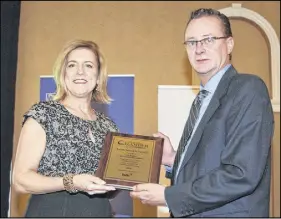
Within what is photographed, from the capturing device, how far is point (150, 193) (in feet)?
5.93

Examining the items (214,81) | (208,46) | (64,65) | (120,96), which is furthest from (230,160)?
(120,96)

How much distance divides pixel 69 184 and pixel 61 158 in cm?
19

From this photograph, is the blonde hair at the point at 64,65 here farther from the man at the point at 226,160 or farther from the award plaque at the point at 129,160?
the man at the point at 226,160

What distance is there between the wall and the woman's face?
228 centimetres

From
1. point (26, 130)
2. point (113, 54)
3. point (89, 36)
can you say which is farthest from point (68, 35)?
point (26, 130)

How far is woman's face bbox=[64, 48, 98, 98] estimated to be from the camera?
7.87 ft

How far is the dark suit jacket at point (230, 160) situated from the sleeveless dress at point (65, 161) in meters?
0.61

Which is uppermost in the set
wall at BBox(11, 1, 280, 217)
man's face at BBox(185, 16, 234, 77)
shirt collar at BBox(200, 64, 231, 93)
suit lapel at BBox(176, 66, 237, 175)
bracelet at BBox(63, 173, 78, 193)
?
wall at BBox(11, 1, 280, 217)

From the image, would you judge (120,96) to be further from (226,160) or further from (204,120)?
(226,160)

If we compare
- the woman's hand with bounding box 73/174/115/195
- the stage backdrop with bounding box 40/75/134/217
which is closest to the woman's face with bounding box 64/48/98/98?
the woman's hand with bounding box 73/174/115/195

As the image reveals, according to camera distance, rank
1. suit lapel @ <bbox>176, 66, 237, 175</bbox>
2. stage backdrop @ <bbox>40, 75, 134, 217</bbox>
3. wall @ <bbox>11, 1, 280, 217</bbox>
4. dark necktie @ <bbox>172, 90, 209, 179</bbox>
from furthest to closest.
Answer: wall @ <bbox>11, 1, 280, 217</bbox> < stage backdrop @ <bbox>40, 75, 134, 217</bbox> < dark necktie @ <bbox>172, 90, 209, 179</bbox> < suit lapel @ <bbox>176, 66, 237, 175</bbox>

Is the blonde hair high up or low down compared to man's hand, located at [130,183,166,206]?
up

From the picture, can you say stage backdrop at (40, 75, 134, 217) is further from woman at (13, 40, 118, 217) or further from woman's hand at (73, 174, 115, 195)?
woman's hand at (73, 174, 115, 195)

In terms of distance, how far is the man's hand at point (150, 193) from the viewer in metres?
1.78
